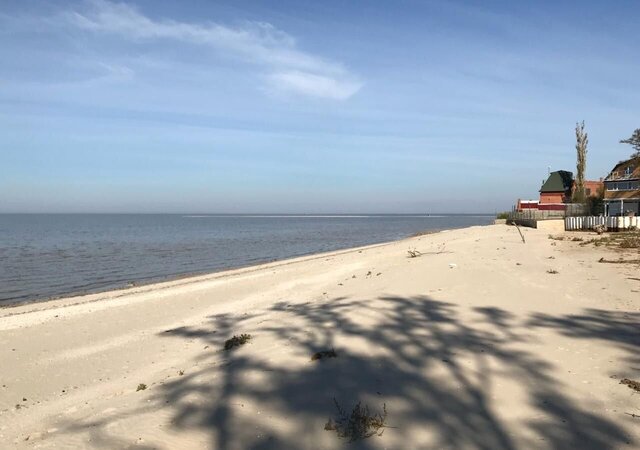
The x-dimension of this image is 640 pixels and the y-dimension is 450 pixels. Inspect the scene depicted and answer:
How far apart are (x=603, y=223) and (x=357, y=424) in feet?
95.5

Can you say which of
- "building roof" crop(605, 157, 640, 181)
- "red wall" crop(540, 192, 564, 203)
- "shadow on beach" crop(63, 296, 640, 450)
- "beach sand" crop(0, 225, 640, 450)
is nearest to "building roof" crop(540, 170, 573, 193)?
"red wall" crop(540, 192, 564, 203)

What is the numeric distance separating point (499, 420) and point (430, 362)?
4.88 ft

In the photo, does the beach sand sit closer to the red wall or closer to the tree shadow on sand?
the tree shadow on sand

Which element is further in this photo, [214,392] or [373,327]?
[373,327]

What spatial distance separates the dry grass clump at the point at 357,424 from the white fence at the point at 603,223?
28033 millimetres

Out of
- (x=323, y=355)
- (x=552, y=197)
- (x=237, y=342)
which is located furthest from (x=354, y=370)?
(x=552, y=197)

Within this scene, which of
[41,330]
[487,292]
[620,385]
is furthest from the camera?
[41,330]

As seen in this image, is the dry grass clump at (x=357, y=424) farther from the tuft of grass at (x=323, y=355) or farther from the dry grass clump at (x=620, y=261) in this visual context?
the dry grass clump at (x=620, y=261)

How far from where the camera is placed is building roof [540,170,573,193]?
60350 mm

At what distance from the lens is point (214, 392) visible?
538cm

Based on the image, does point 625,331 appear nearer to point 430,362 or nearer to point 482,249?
point 430,362

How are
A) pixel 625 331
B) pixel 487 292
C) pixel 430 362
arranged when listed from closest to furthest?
pixel 430 362 < pixel 625 331 < pixel 487 292

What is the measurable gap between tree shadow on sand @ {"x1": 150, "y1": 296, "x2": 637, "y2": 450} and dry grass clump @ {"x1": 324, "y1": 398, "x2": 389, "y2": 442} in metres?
0.08

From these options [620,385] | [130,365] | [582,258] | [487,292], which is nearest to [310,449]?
[620,385]
